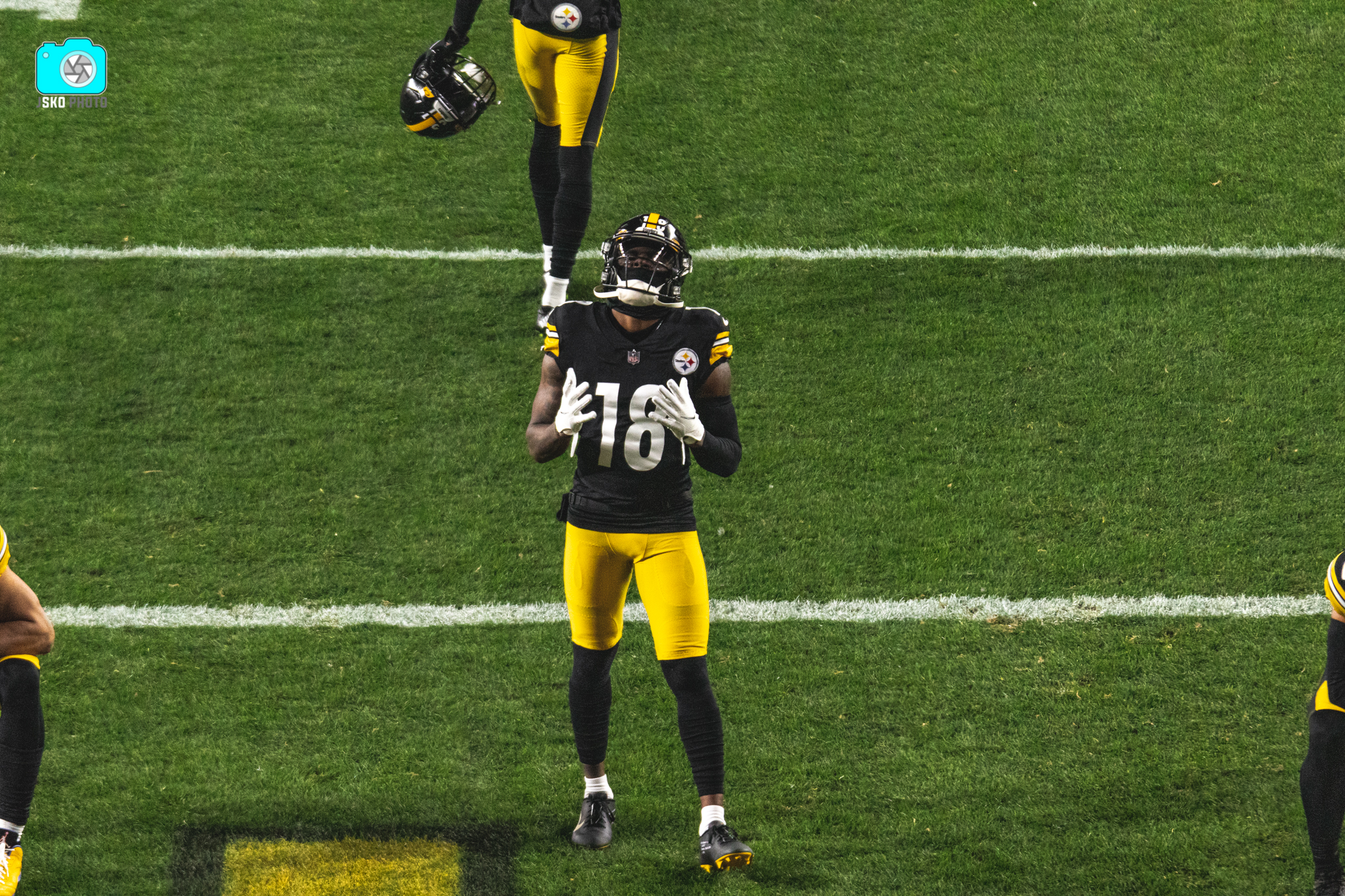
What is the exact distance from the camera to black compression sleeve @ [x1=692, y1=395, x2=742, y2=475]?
14.6ft

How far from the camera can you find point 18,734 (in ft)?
14.2

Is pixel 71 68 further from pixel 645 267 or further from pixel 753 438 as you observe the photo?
pixel 645 267

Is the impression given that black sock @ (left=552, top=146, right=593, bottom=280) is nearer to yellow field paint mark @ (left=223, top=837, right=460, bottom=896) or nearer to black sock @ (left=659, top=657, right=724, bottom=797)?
black sock @ (left=659, top=657, right=724, bottom=797)

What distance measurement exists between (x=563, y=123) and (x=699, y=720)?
3430 millimetres

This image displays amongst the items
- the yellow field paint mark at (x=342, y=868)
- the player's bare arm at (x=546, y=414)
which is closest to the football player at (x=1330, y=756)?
the player's bare arm at (x=546, y=414)

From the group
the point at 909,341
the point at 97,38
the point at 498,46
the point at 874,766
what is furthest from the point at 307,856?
the point at 97,38

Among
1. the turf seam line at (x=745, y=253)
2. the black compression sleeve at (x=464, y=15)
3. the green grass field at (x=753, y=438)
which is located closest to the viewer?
the green grass field at (x=753, y=438)

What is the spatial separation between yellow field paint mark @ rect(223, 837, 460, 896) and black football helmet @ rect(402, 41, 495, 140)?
12.8ft

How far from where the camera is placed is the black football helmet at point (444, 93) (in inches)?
284

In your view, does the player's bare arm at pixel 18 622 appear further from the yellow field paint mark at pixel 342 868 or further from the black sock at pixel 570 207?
the black sock at pixel 570 207

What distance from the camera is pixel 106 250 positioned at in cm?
772

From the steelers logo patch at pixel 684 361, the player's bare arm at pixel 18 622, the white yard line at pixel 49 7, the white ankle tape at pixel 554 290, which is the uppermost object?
the white yard line at pixel 49 7

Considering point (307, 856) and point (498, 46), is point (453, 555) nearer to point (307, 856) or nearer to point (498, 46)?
point (307, 856)

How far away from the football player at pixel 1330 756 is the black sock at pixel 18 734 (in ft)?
12.8
